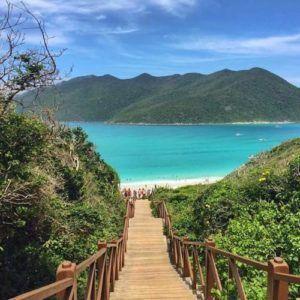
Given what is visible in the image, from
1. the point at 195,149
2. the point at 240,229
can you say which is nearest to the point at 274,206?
the point at 240,229

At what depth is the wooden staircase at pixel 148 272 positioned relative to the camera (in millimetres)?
7074

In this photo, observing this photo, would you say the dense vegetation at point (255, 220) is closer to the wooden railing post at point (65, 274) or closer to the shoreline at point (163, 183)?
the wooden railing post at point (65, 274)

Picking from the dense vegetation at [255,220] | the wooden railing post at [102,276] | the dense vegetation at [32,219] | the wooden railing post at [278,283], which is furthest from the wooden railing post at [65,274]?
the dense vegetation at [32,219]

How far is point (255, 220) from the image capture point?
9719 millimetres

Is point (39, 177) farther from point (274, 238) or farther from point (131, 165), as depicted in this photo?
point (131, 165)

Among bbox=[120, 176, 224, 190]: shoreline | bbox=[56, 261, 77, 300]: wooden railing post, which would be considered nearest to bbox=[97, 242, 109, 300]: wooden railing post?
bbox=[56, 261, 77, 300]: wooden railing post

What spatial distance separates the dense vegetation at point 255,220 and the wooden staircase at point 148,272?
0.86 meters

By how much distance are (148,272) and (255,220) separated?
2.49 metres

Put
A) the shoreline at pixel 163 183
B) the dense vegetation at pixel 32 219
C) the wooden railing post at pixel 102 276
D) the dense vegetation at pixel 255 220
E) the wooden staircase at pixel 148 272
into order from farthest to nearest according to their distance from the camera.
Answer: the shoreline at pixel 163 183
the dense vegetation at pixel 32 219
the dense vegetation at pixel 255 220
the wooden staircase at pixel 148 272
the wooden railing post at pixel 102 276

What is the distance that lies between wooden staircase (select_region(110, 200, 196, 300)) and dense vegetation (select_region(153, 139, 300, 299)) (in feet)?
2.83

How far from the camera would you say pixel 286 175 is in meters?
11.8

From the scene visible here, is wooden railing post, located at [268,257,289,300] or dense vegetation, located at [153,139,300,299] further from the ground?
wooden railing post, located at [268,257,289,300]

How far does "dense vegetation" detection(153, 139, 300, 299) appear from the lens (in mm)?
7252

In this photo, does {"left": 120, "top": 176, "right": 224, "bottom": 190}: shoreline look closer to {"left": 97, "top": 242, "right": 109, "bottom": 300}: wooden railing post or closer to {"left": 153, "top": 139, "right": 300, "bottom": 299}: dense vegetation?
{"left": 153, "top": 139, "right": 300, "bottom": 299}: dense vegetation
